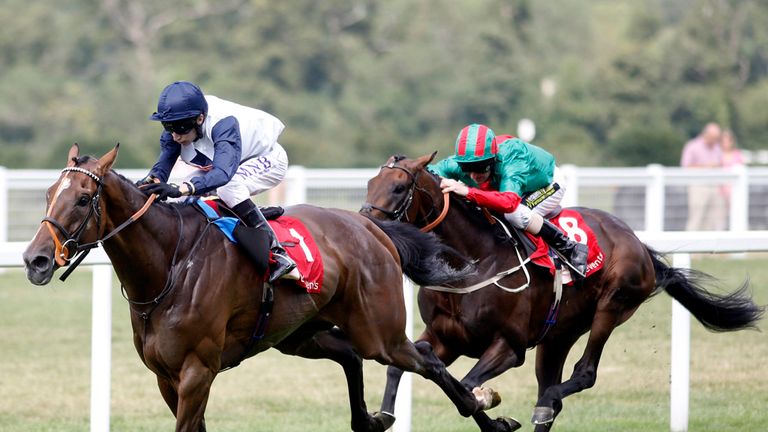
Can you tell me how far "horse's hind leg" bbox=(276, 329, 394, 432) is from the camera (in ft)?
20.6

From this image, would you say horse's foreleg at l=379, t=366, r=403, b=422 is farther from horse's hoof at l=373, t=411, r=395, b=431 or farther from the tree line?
the tree line

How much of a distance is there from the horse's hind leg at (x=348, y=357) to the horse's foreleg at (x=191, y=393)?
1.04 m

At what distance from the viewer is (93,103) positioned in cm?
3725

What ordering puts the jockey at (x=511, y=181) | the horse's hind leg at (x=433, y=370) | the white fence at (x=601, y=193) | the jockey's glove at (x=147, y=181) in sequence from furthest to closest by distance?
the white fence at (x=601, y=193) → the jockey at (x=511, y=181) → the horse's hind leg at (x=433, y=370) → the jockey's glove at (x=147, y=181)

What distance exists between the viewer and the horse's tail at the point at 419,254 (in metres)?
6.17

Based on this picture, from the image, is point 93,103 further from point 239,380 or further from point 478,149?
point 478,149

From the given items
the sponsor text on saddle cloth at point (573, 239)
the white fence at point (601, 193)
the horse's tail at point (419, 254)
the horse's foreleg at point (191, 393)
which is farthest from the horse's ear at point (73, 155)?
the white fence at point (601, 193)

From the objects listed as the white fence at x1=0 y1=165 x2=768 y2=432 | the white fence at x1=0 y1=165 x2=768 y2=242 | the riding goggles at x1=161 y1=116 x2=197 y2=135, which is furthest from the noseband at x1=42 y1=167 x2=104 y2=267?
the white fence at x1=0 y1=165 x2=768 y2=242

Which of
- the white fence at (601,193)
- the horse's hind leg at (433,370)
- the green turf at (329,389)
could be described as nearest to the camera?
the horse's hind leg at (433,370)

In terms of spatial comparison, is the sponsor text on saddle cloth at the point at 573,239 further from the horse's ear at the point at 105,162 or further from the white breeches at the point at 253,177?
the horse's ear at the point at 105,162

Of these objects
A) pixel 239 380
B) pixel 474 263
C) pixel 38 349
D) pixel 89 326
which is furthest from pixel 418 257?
pixel 89 326

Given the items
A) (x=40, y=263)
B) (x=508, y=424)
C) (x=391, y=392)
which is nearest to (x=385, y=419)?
(x=391, y=392)

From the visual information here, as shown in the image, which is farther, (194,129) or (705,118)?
(705,118)

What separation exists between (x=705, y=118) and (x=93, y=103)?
17520 millimetres
